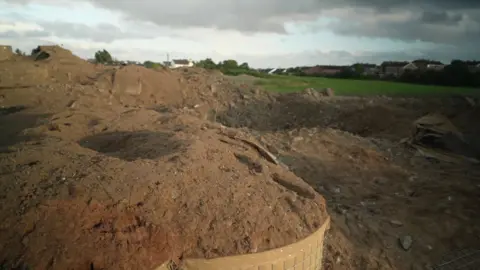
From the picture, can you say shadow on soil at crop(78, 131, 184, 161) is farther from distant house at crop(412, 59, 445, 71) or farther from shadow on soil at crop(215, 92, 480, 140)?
distant house at crop(412, 59, 445, 71)

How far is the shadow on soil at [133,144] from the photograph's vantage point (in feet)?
13.7

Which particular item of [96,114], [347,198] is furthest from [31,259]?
[347,198]

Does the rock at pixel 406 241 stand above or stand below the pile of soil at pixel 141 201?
below

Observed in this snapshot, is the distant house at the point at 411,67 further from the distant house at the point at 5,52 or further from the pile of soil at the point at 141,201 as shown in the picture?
the pile of soil at the point at 141,201

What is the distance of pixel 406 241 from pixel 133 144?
3901mm

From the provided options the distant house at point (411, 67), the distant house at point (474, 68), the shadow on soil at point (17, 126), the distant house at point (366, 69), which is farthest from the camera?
the distant house at point (366, 69)

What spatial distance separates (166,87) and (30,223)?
13.3 m

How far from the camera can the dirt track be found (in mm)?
2723

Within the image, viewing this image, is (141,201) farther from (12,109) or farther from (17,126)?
(12,109)

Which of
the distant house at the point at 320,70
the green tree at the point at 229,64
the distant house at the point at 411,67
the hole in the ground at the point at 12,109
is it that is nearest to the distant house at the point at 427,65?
the distant house at the point at 411,67

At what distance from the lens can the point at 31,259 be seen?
2451mm

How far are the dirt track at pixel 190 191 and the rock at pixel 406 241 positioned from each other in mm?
63

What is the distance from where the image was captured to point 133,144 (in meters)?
4.69

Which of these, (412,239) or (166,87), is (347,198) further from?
(166,87)
